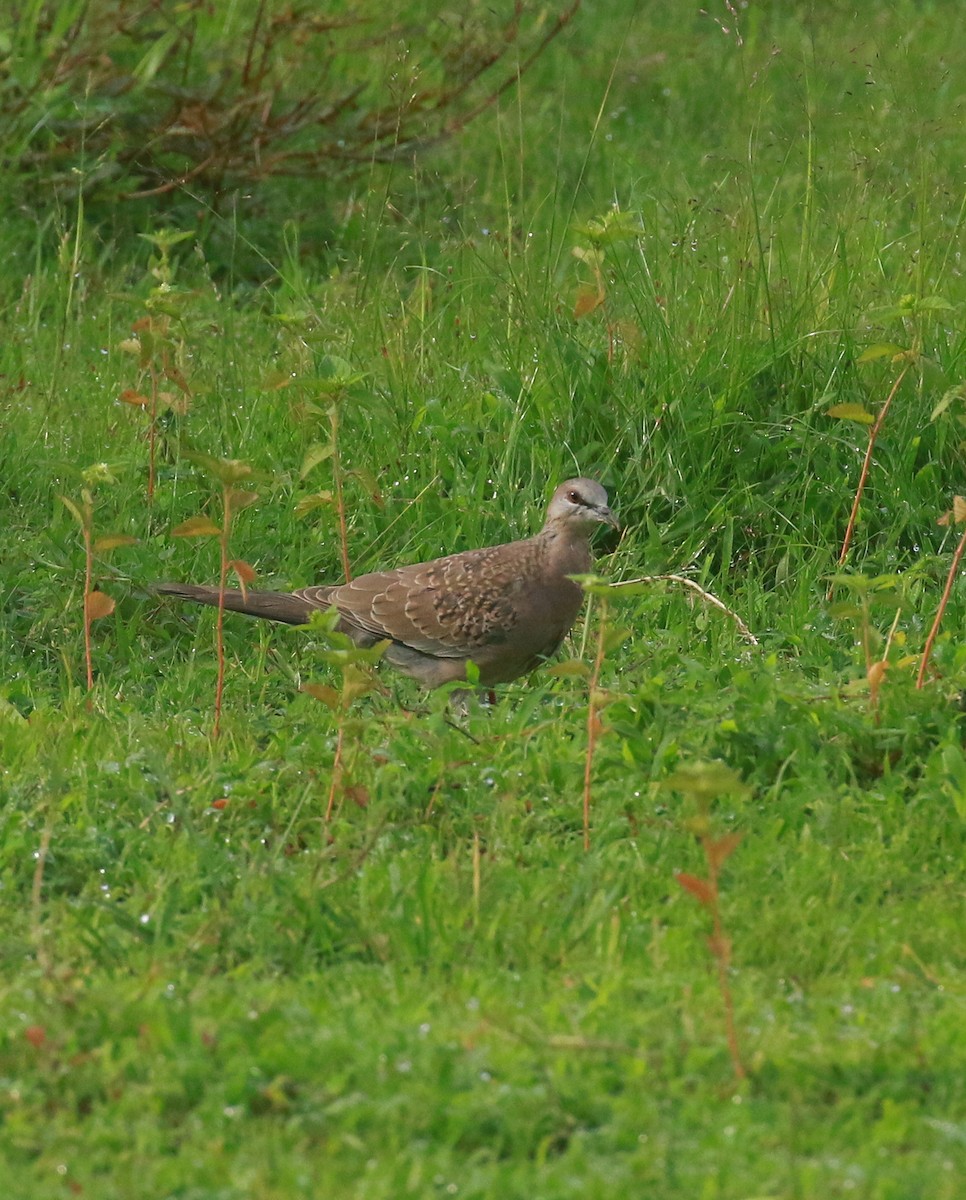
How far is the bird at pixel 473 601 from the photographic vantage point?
610 centimetres

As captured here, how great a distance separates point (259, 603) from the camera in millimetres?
6273

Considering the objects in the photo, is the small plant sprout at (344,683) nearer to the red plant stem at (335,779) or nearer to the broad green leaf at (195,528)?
the red plant stem at (335,779)

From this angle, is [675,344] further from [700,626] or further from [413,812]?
[413,812]

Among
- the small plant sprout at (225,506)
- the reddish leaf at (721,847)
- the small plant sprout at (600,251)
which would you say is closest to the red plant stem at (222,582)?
the small plant sprout at (225,506)

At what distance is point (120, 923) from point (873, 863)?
1.84 metres

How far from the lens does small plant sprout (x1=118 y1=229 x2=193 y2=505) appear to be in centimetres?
674

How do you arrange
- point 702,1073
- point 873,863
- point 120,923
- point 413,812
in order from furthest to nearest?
point 413,812, point 873,863, point 120,923, point 702,1073

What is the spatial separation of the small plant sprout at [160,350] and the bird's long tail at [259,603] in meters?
0.92

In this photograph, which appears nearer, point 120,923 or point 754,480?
point 120,923

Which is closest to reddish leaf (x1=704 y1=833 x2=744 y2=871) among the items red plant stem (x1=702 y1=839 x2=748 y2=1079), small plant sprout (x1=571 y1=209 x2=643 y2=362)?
red plant stem (x1=702 y1=839 x2=748 y2=1079)

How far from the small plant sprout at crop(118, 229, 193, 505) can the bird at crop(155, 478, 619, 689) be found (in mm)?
922

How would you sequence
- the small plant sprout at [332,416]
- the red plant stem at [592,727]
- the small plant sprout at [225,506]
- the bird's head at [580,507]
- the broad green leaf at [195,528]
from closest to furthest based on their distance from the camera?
the red plant stem at [592,727], the small plant sprout at [225,506], the broad green leaf at [195,528], the small plant sprout at [332,416], the bird's head at [580,507]

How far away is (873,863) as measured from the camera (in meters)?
4.64

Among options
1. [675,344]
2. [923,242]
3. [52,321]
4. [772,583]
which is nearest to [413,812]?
[772,583]
